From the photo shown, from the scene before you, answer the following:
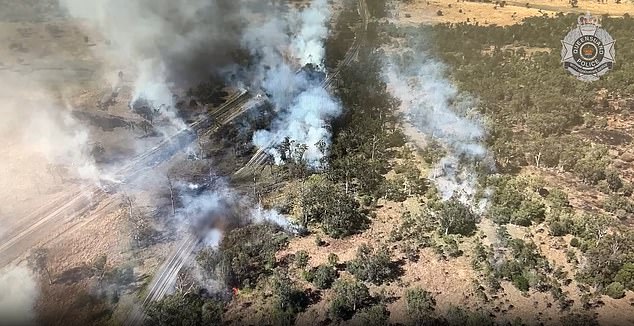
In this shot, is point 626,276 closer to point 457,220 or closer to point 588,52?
point 457,220

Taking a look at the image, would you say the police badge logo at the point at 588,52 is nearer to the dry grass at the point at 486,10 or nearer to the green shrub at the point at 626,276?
the dry grass at the point at 486,10

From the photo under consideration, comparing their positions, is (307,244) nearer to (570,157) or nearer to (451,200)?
(451,200)

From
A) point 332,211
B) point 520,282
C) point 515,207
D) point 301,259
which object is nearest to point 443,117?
point 515,207

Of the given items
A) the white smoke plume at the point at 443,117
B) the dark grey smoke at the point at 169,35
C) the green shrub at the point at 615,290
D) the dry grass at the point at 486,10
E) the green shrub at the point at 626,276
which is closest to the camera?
the green shrub at the point at 615,290

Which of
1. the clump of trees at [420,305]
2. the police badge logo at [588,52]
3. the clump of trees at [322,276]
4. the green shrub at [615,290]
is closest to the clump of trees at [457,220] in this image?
the clump of trees at [420,305]

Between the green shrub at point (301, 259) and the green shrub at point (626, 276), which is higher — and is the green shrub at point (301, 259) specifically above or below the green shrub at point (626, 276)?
below
